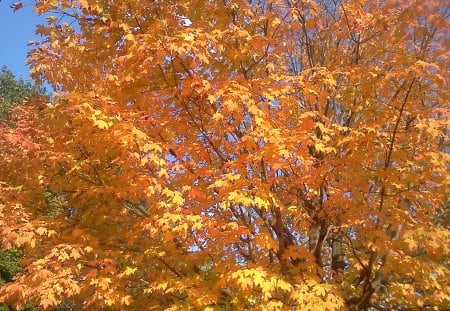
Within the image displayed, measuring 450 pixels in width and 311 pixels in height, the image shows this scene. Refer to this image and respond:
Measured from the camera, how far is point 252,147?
16.8 ft

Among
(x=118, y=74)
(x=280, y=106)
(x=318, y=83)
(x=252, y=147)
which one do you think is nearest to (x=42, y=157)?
(x=118, y=74)

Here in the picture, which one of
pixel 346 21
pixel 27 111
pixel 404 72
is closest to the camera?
pixel 404 72

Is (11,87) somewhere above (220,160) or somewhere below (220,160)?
above

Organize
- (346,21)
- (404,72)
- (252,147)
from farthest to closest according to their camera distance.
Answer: (346,21) → (252,147) → (404,72)

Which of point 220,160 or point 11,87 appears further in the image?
point 11,87

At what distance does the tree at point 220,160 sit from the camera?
491 cm

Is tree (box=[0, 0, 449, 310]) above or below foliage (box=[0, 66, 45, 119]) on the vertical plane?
below

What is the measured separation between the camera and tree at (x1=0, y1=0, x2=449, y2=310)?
491 centimetres

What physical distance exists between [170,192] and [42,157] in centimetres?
206

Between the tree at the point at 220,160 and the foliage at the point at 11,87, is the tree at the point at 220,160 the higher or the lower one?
the lower one

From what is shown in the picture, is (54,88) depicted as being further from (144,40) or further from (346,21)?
(346,21)

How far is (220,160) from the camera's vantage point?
5961mm

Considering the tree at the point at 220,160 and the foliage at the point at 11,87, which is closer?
the tree at the point at 220,160

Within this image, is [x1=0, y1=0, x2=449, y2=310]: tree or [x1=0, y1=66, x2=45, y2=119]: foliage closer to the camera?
[x1=0, y1=0, x2=449, y2=310]: tree
